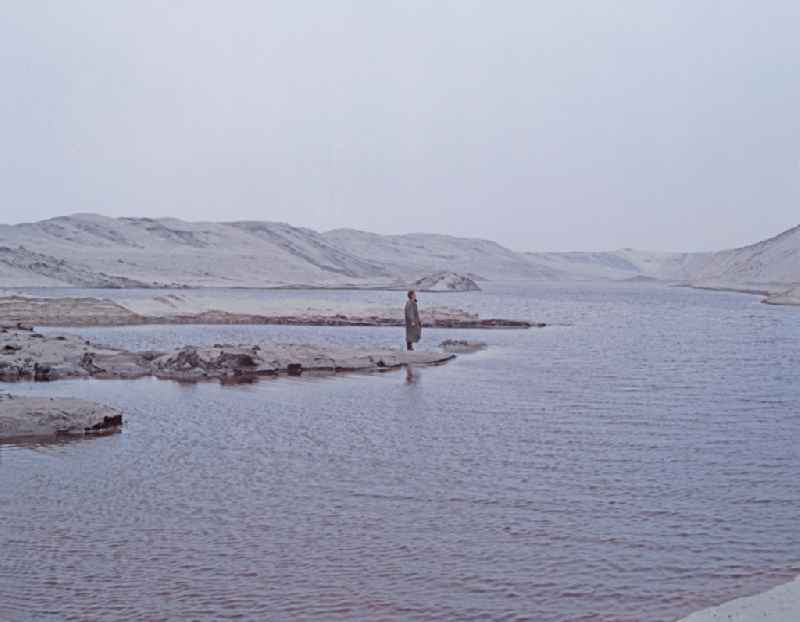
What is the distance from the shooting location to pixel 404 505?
26.9 feet

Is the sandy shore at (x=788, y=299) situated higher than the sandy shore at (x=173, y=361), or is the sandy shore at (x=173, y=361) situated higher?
the sandy shore at (x=788, y=299)

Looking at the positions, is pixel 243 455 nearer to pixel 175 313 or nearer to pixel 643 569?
pixel 643 569

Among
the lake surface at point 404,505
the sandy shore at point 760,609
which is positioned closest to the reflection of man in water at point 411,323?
the lake surface at point 404,505

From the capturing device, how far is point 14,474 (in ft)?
30.1

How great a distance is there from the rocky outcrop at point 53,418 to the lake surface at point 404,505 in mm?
415

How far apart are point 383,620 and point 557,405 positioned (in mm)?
8782

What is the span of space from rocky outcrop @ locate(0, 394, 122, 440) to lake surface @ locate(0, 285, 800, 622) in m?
0.42

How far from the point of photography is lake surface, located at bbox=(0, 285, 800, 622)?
611 centimetres

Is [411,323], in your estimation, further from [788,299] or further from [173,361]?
[788,299]

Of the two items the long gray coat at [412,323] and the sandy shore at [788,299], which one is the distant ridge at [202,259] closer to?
the sandy shore at [788,299]

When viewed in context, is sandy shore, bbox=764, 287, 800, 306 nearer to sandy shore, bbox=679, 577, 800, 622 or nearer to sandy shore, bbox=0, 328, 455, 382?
sandy shore, bbox=0, 328, 455, 382

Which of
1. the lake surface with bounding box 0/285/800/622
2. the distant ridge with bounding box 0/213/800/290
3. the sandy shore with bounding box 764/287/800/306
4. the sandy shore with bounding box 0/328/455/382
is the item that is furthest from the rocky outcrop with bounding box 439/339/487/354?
the distant ridge with bounding box 0/213/800/290

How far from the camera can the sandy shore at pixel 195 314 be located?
31.7 metres

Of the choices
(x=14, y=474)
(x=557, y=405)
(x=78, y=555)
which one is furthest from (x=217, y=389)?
(x=78, y=555)
